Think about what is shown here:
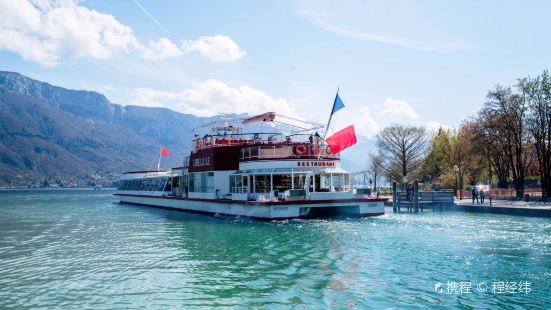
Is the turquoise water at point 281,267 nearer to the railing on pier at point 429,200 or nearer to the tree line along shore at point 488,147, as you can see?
the railing on pier at point 429,200

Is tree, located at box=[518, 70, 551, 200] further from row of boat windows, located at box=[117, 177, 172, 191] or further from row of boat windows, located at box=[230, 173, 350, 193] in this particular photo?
row of boat windows, located at box=[117, 177, 172, 191]

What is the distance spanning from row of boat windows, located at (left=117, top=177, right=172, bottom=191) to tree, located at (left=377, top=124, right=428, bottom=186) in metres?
32.2

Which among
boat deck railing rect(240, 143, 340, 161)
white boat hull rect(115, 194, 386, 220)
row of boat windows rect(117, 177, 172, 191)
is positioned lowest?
white boat hull rect(115, 194, 386, 220)

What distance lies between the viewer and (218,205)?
31969 millimetres

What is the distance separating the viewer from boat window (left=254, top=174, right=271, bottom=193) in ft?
102

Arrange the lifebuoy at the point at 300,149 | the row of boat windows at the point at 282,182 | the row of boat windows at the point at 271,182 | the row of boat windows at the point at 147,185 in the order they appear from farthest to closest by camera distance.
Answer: the row of boat windows at the point at 147,185
the row of boat windows at the point at 282,182
the row of boat windows at the point at 271,182
the lifebuoy at the point at 300,149

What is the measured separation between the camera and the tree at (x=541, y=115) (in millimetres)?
41312

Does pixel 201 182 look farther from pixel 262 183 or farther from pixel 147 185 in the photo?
pixel 147 185

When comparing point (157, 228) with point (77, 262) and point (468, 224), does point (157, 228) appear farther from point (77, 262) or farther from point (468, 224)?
point (468, 224)

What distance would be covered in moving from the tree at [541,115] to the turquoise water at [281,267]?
21.2 m

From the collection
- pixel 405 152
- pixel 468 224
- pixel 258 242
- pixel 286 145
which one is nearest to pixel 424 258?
pixel 258 242

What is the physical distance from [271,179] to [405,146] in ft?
124

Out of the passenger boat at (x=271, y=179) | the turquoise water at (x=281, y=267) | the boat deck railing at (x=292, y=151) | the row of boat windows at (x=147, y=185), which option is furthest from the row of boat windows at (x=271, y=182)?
the row of boat windows at (x=147, y=185)

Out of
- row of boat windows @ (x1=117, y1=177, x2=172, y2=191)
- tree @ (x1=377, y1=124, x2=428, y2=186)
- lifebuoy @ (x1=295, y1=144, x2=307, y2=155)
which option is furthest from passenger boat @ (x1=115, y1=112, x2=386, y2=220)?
tree @ (x1=377, y1=124, x2=428, y2=186)
